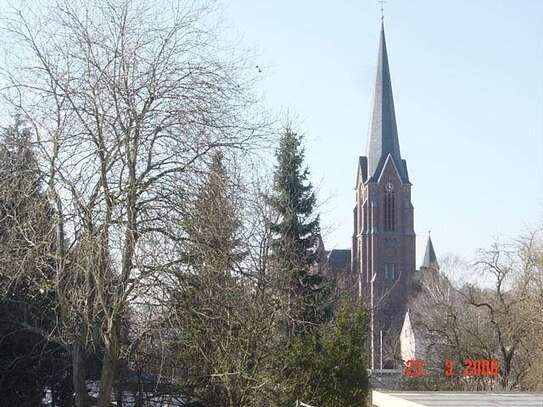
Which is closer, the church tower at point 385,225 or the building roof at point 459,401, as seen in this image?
the building roof at point 459,401

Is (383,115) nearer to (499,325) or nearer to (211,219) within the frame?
(499,325)

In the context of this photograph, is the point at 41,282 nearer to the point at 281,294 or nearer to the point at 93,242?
the point at 93,242

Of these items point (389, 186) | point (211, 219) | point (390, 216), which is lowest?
point (211, 219)

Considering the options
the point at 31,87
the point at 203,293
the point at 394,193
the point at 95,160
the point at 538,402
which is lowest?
the point at 538,402

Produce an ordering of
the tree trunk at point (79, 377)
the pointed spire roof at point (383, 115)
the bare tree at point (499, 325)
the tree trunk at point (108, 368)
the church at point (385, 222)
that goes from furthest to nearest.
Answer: the church at point (385, 222) → the pointed spire roof at point (383, 115) → the bare tree at point (499, 325) → the tree trunk at point (79, 377) → the tree trunk at point (108, 368)

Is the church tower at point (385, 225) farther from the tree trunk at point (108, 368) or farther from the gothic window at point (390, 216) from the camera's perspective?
the tree trunk at point (108, 368)

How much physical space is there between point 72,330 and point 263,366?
21.3 feet

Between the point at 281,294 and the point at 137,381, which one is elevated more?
the point at 281,294

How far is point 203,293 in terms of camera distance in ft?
36.0

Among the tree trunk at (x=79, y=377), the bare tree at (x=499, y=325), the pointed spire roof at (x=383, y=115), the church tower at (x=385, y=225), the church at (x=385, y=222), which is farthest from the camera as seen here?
the church tower at (x=385, y=225)

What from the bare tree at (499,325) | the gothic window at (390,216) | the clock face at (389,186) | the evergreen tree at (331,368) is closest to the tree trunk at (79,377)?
the evergreen tree at (331,368)

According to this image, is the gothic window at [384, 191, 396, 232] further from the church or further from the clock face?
the clock face

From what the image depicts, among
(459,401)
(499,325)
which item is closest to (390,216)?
(499,325)

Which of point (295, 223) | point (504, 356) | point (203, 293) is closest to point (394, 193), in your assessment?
point (504, 356)
